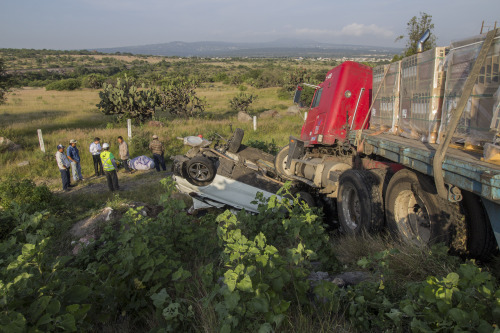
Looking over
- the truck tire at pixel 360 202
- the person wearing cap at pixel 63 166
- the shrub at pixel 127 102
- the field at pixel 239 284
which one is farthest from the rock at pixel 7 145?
the truck tire at pixel 360 202

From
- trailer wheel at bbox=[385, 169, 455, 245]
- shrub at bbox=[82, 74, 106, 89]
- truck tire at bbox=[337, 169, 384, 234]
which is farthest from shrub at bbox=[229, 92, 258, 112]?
shrub at bbox=[82, 74, 106, 89]

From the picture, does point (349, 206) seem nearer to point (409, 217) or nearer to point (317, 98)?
point (409, 217)

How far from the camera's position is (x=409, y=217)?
4160 millimetres

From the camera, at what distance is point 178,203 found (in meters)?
3.65

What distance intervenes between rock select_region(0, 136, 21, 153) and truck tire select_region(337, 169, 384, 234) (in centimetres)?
1261

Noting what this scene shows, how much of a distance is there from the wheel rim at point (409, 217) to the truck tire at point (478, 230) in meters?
0.71

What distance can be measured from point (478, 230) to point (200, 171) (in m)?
5.08

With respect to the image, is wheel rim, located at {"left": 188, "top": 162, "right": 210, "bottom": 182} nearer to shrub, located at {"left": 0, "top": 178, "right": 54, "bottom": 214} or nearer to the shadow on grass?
shrub, located at {"left": 0, "top": 178, "right": 54, "bottom": 214}

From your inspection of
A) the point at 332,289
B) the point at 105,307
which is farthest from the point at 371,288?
the point at 105,307

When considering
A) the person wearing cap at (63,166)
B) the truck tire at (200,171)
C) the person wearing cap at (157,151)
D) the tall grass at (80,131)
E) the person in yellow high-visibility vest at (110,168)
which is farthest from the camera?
the tall grass at (80,131)

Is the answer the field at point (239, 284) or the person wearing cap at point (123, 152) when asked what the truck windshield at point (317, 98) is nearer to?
the field at point (239, 284)

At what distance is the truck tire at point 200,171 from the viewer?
22.8ft

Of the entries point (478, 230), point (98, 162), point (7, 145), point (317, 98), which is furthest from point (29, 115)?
point (478, 230)

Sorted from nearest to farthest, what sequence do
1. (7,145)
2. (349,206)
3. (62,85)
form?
(349,206), (7,145), (62,85)
